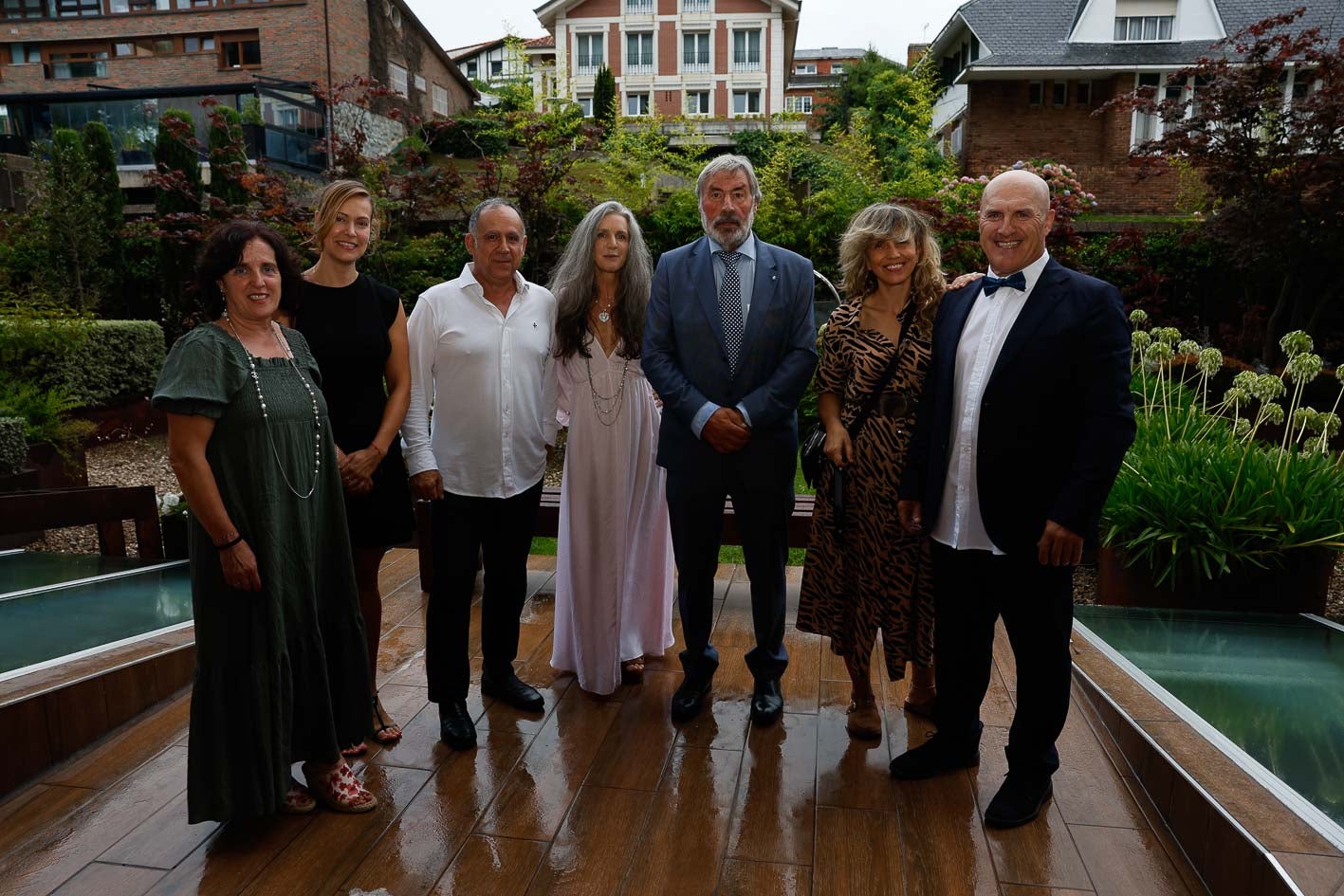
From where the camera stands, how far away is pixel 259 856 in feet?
7.54

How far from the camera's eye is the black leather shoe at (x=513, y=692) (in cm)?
319

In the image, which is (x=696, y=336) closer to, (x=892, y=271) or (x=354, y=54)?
(x=892, y=271)

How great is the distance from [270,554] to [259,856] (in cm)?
78

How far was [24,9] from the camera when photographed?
92.6ft

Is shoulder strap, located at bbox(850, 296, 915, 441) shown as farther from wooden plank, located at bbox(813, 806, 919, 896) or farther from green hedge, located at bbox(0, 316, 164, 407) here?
green hedge, located at bbox(0, 316, 164, 407)

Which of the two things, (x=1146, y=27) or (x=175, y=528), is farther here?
(x=1146, y=27)

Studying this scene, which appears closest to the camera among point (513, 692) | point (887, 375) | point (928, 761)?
point (928, 761)

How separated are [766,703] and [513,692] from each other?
0.92m

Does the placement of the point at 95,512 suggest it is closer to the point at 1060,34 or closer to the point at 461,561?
the point at 461,561

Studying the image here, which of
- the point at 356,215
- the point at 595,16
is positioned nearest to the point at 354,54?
the point at 595,16

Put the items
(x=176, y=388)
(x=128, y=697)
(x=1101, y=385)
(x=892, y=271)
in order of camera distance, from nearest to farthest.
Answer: (x=176, y=388) → (x=1101, y=385) → (x=892, y=271) → (x=128, y=697)

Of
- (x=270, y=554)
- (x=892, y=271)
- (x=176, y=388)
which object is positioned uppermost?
(x=892, y=271)

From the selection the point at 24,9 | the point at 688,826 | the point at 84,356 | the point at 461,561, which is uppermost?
the point at 24,9

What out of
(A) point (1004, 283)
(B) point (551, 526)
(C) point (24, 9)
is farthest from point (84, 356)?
(C) point (24, 9)
